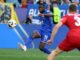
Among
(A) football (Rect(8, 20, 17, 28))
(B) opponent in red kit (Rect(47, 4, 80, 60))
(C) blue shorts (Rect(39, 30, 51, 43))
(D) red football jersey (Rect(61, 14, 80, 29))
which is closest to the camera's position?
(B) opponent in red kit (Rect(47, 4, 80, 60))

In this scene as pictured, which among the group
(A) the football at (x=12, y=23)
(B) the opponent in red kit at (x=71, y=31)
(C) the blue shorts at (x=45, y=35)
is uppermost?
(B) the opponent in red kit at (x=71, y=31)

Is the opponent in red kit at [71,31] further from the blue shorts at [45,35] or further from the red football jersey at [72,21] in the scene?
the blue shorts at [45,35]

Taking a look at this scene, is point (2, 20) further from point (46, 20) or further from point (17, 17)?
point (46, 20)

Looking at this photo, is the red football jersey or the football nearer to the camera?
the red football jersey

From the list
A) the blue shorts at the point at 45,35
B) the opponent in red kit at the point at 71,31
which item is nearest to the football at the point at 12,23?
the blue shorts at the point at 45,35

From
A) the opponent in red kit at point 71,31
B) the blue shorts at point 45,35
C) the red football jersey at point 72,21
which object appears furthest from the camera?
the blue shorts at point 45,35

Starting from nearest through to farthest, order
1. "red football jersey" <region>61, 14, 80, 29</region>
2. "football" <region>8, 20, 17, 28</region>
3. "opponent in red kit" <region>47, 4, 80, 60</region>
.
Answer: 1. "opponent in red kit" <region>47, 4, 80, 60</region>
2. "red football jersey" <region>61, 14, 80, 29</region>
3. "football" <region>8, 20, 17, 28</region>

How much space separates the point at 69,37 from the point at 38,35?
668 centimetres

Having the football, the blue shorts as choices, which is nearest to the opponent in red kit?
the blue shorts

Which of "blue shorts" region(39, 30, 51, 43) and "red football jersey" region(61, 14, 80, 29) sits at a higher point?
"red football jersey" region(61, 14, 80, 29)

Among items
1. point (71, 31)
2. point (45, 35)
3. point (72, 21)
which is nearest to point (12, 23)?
point (45, 35)

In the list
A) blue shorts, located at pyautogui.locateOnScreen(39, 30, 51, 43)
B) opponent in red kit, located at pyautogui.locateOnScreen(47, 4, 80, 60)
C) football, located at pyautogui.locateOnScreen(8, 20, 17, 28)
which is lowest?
football, located at pyautogui.locateOnScreen(8, 20, 17, 28)

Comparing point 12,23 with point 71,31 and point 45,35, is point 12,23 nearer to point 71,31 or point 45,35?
point 45,35

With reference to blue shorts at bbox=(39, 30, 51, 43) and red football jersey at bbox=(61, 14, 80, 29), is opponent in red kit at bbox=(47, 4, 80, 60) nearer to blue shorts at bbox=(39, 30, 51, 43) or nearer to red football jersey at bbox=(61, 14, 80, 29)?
red football jersey at bbox=(61, 14, 80, 29)
